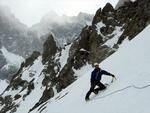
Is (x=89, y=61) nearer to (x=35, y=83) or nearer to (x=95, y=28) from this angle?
(x=95, y=28)

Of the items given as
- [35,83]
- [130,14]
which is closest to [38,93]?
[35,83]

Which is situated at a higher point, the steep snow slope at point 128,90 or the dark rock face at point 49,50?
the dark rock face at point 49,50

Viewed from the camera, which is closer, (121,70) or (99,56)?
(121,70)

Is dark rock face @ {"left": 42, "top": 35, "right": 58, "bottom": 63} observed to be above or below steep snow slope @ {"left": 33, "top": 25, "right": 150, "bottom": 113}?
above

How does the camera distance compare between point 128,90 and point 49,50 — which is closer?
point 128,90

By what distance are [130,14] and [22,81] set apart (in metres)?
71.4

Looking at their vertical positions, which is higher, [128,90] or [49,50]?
[49,50]

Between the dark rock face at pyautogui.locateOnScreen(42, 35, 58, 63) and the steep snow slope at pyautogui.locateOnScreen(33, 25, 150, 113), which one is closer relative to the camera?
the steep snow slope at pyautogui.locateOnScreen(33, 25, 150, 113)

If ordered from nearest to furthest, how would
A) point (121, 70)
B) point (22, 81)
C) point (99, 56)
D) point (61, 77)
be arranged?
point (121, 70), point (99, 56), point (61, 77), point (22, 81)

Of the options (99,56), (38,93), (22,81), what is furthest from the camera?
(22,81)

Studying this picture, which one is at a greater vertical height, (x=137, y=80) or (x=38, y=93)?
(x=38, y=93)

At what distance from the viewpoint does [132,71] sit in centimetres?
2312

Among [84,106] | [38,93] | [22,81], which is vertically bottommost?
[84,106]

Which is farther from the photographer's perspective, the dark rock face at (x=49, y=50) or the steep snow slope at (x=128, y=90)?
the dark rock face at (x=49, y=50)
